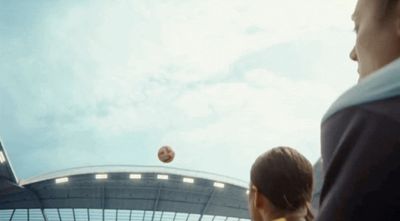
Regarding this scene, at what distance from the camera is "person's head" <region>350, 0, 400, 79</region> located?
0.88 metres

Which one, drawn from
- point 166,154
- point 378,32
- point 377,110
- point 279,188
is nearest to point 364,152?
point 377,110

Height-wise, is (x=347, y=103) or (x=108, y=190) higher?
(x=347, y=103)

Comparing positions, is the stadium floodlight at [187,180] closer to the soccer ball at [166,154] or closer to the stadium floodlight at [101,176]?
the stadium floodlight at [101,176]

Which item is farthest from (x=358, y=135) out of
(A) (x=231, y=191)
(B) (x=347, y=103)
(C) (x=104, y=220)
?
(C) (x=104, y=220)

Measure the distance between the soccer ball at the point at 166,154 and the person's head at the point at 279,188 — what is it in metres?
20.8

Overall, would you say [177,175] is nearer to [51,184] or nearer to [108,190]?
[108,190]

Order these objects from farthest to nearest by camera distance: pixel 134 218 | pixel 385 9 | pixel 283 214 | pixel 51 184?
pixel 134 218 < pixel 51 184 < pixel 283 214 < pixel 385 9

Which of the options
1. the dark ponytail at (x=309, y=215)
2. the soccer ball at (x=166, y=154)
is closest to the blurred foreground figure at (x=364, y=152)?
the dark ponytail at (x=309, y=215)

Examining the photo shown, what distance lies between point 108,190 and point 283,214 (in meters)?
30.1

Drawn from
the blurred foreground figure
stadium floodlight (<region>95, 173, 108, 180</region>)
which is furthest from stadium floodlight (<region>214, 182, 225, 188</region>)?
the blurred foreground figure

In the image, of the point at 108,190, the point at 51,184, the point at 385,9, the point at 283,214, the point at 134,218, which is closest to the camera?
the point at 385,9

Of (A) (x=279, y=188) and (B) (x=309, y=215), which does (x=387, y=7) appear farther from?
(B) (x=309, y=215)

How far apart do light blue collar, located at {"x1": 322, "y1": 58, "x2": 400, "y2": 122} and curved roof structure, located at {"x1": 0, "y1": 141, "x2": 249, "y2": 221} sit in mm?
28360

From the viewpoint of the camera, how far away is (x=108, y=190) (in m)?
31.0
